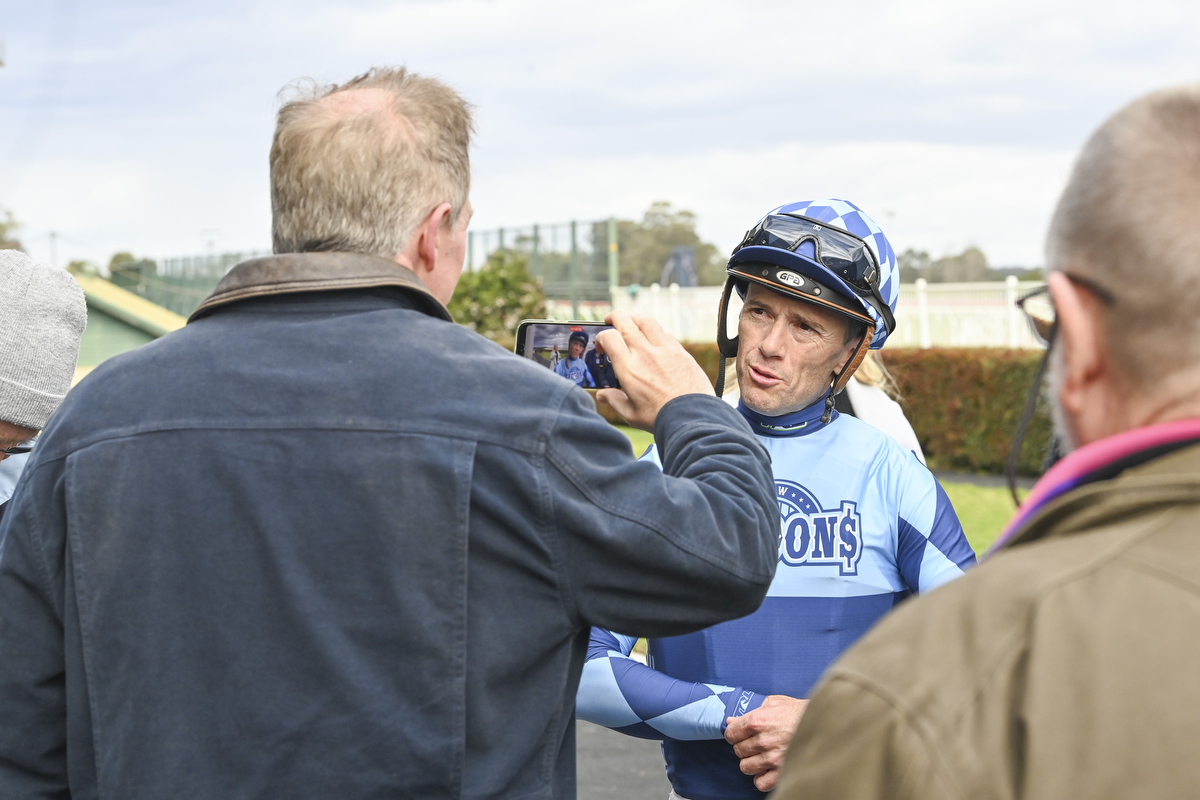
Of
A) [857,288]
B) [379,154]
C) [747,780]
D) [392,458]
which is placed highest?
[379,154]

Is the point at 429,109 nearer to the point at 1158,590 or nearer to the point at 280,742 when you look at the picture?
the point at 280,742

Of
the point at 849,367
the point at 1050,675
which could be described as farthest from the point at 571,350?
the point at 1050,675

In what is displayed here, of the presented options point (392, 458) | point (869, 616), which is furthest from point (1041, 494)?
point (869, 616)

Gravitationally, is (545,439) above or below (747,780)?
above

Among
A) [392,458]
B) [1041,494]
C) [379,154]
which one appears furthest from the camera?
[379,154]

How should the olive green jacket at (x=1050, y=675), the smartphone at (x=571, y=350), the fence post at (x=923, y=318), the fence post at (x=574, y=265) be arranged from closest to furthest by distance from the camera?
the olive green jacket at (x=1050, y=675), the smartphone at (x=571, y=350), the fence post at (x=923, y=318), the fence post at (x=574, y=265)

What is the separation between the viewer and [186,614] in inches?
60.5

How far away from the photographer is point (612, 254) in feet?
91.2

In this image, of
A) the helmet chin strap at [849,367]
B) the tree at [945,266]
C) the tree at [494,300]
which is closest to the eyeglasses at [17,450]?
the helmet chin strap at [849,367]

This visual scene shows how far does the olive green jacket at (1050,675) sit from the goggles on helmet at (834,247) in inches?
65.7

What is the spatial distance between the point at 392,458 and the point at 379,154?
0.49m

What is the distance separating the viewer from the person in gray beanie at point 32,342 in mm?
2535

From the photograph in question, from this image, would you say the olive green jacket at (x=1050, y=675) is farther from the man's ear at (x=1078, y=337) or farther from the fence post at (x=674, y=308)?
the fence post at (x=674, y=308)

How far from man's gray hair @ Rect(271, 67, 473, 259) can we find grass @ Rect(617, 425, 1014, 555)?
7.31 meters
